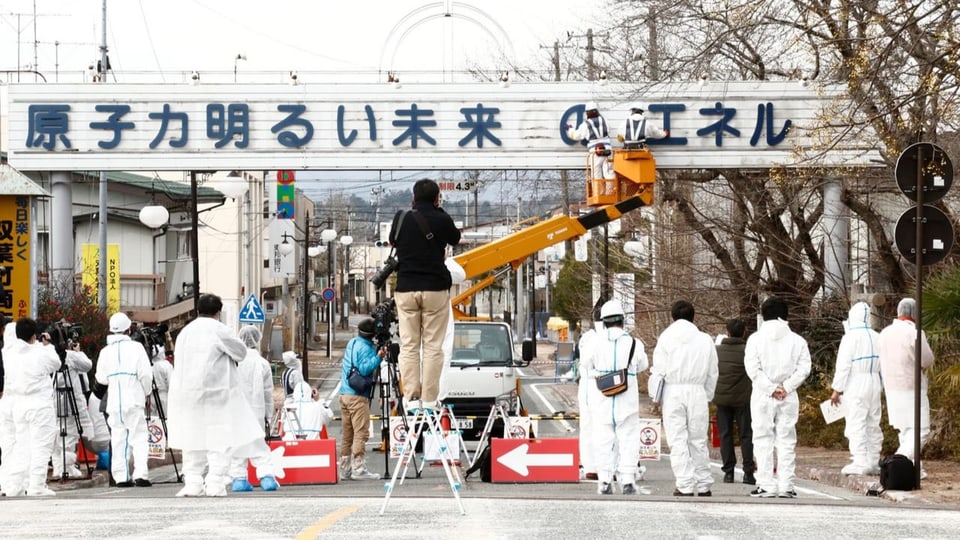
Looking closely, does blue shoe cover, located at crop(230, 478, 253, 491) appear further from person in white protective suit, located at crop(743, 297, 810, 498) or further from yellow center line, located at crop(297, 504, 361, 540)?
person in white protective suit, located at crop(743, 297, 810, 498)

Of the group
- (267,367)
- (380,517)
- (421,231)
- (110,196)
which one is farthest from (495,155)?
(110,196)

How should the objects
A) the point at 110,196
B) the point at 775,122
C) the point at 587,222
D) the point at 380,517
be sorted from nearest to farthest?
the point at 380,517 < the point at 587,222 < the point at 775,122 < the point at 110,196

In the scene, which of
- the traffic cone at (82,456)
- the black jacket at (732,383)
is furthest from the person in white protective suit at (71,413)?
the black jacket at (732,383)

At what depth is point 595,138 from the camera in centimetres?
2405

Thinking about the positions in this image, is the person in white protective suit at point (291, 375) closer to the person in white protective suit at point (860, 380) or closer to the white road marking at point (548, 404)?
the white road marking at point (548, 404)

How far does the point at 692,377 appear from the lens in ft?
44.1

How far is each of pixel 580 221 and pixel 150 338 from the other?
7582mm

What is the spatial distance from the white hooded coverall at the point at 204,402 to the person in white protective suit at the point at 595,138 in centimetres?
1123

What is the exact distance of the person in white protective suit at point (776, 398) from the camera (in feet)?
43.0

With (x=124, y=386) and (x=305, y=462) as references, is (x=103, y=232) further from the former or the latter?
(x=305, y=462)

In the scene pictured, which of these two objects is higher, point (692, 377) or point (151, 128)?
point (151, 128)

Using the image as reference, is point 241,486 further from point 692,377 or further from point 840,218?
point 840,218

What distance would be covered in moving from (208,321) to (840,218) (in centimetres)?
1454

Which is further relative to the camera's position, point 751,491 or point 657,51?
point 657,51
